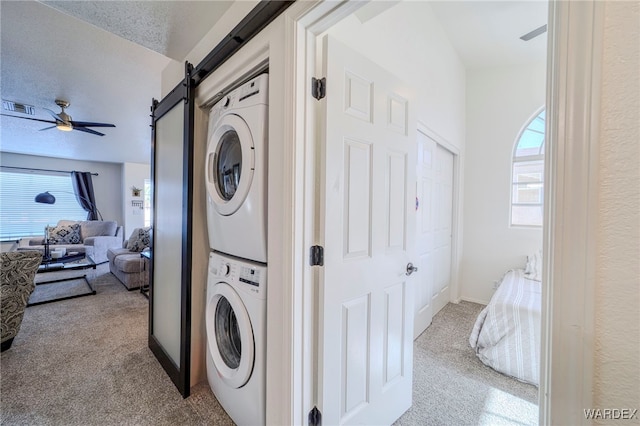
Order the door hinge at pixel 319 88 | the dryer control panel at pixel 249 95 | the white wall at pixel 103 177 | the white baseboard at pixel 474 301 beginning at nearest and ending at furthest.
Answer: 1. the door hinge at pixel 319 88
2. the dryer control panel at pixel 249 95
3. the white baseboard at pixel 474 301
4. the white wall at pixel 103 177

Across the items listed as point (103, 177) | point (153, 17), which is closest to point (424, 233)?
point (153, 17)

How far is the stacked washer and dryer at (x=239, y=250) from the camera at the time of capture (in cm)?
124

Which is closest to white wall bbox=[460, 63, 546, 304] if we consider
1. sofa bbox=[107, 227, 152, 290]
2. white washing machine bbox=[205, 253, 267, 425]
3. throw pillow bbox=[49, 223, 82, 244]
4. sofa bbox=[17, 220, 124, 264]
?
white washing machine bbox=[205, 253, 267, 425]

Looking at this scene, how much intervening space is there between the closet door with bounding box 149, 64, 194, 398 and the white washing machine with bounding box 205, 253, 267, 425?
207mm

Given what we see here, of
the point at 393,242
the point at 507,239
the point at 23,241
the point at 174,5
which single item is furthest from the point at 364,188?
the point at 23,241

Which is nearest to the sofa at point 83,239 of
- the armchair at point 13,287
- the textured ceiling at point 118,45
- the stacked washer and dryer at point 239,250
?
the textured ceiling at point 118,45

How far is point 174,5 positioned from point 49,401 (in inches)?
99.3

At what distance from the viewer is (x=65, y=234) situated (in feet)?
18.4

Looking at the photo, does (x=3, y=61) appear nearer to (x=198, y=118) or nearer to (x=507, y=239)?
(x=198, y=118)

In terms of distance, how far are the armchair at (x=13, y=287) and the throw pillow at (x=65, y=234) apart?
4316 millimetres

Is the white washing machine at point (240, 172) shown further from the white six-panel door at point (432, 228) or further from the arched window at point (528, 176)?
the arched window at point (528, 176)

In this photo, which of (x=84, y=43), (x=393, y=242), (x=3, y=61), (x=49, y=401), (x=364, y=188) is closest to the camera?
(x=364, y=188)

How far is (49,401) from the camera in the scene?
163 centimetres

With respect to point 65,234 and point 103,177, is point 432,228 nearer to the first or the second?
point 65,234
